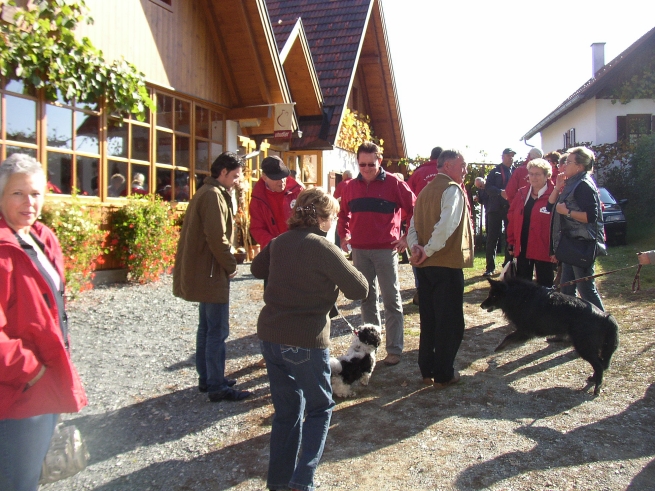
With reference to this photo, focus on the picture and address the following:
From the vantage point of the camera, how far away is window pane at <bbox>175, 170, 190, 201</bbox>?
34.7ft

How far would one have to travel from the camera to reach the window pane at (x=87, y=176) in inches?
335

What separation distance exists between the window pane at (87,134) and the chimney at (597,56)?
96.2 ft

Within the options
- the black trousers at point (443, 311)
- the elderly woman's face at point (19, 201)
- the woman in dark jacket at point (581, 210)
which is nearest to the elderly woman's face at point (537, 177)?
the woman in dark jacket at point (581, 210)

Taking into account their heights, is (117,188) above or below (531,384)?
above

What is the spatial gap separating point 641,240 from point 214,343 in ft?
46.2

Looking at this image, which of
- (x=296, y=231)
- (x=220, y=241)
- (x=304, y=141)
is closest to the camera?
(x=296, y=231)

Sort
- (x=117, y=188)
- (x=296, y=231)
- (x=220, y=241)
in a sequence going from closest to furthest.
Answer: (x=296, y=231) < (x=220, y=241) < (x=117, y=188)

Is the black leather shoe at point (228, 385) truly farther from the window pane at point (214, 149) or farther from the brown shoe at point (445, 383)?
the window pane at point (214, 149)

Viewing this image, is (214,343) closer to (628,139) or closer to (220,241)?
(220,241)

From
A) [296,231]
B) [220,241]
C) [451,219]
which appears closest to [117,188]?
[220,241]

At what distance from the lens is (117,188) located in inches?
363

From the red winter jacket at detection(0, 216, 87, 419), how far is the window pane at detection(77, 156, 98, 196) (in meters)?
6.66

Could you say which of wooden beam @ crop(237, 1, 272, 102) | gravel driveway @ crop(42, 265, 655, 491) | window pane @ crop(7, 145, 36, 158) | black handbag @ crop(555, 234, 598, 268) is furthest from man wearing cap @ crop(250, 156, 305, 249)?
wooden beam @ crop(237, 1, 272, 102)

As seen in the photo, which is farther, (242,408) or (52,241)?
(242,408)
